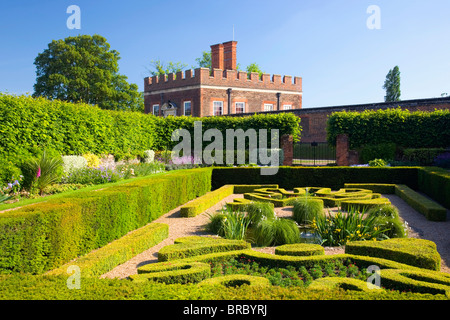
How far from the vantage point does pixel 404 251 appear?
475 cm

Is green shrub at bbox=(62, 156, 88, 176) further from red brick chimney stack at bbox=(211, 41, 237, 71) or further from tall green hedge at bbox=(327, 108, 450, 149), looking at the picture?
red brick chimney stack at bbox=(211, 41, 237, 71)

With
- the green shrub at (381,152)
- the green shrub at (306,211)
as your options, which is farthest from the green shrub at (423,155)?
the green shrub at (306,211)

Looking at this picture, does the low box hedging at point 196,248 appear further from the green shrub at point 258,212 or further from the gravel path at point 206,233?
the green shrub at point 258,212

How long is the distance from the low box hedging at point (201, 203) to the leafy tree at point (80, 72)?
76.5 feet

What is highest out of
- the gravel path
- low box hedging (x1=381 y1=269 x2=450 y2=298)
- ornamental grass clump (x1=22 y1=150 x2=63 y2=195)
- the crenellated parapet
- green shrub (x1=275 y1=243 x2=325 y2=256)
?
the crenellated parapet

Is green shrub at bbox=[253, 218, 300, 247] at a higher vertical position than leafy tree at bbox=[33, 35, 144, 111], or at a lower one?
lower

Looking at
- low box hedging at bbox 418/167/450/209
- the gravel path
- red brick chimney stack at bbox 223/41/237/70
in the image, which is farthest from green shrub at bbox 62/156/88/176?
red brick chimney stack at bbox 223/41/237/70

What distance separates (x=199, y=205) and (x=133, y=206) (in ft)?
6.94

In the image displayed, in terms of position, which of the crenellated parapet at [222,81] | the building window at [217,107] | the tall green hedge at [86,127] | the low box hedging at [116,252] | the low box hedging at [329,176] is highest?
the crenellated parapet at [222,81]

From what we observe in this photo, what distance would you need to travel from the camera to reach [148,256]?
563cm

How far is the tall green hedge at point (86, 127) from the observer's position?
10.7m

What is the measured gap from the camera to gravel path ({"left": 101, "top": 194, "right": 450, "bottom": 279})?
5.15 m

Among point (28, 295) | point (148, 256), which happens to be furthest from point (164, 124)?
point (28, 295)

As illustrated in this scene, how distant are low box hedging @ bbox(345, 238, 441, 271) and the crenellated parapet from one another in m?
25.7
